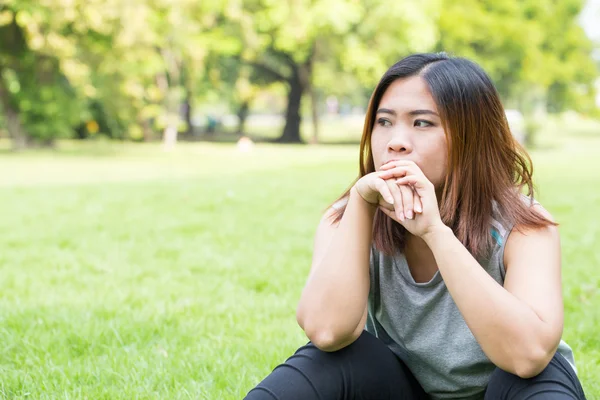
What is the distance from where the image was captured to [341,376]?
238cm

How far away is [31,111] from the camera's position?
2480 cm

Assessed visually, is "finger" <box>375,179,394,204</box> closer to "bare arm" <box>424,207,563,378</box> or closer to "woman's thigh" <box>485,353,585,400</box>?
"bare arm" <box>424,207,563,378</box>

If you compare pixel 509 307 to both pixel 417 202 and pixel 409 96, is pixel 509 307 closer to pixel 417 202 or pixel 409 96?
pixel 417 202

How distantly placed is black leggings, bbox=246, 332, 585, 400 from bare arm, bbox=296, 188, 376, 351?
6 centimetres

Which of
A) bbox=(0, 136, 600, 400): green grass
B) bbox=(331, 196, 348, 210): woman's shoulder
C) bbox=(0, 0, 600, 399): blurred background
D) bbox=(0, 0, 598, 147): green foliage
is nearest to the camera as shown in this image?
bbox=(331, 196, 348, 210): woman's shoulder

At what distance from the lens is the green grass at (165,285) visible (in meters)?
3.53

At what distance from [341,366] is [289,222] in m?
5.99

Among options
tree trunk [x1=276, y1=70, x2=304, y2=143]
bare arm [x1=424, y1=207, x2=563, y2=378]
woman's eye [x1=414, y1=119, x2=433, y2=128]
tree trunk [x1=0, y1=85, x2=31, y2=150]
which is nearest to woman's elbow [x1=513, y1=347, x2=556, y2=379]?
bare arm [x1=424, y1=207, x2=563, y2=378]

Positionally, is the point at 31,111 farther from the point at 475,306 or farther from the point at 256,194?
the point at 475,306

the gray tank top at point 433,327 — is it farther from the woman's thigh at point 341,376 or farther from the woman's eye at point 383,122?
the woman's eye at point 383,122

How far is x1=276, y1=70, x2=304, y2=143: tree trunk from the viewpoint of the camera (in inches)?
1500

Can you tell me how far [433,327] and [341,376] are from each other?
33 cm

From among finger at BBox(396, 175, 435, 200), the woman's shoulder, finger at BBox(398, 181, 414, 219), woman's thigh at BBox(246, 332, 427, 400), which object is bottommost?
woman's thigh at BBox(246, 332, 427, 400)

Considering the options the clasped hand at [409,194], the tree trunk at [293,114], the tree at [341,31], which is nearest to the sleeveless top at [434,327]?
the clasped hand at [409,194]
